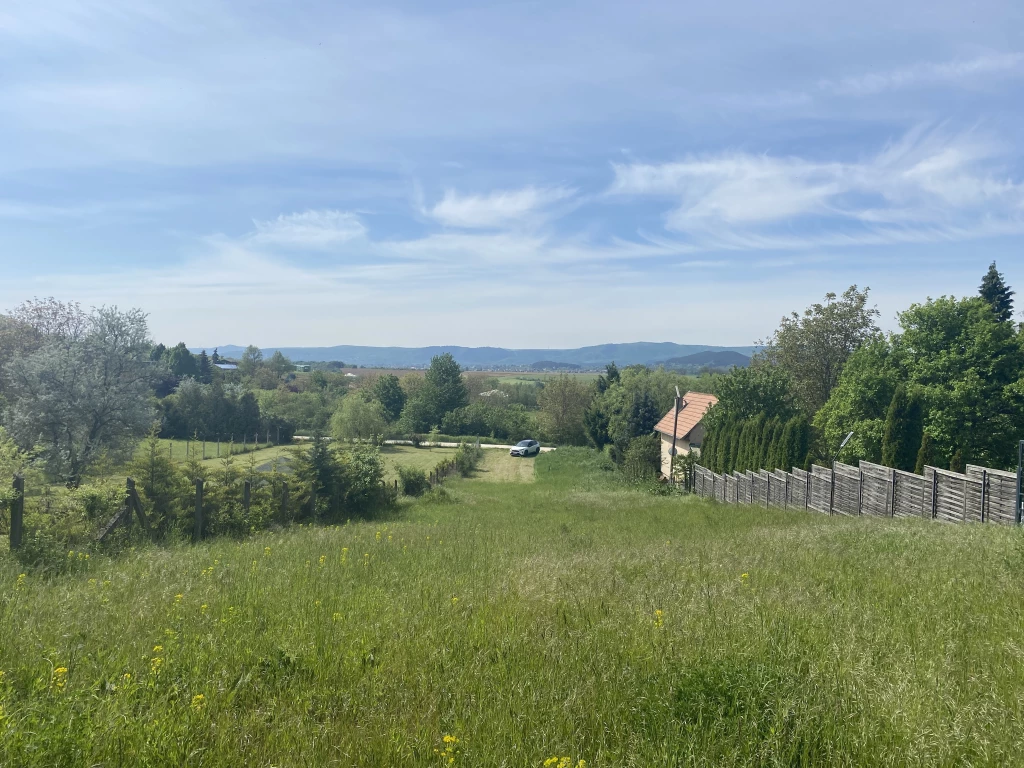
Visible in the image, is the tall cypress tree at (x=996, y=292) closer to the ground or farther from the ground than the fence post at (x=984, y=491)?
farther from the ground

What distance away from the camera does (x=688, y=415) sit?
4700cm

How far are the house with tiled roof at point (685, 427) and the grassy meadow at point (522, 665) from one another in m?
37.7

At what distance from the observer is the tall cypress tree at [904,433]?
84.2ft

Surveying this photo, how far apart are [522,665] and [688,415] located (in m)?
45.0

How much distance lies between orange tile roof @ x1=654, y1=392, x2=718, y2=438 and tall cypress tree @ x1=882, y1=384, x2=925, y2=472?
59.7ft

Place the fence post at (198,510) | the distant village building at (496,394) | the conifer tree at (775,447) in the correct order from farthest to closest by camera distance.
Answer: the distant village building at (496,394), the conifer tree at (775,447), the fence post at (198,510)

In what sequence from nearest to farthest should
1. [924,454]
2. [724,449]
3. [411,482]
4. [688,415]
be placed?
[924,454], [411,482], [724,449], [688,415]

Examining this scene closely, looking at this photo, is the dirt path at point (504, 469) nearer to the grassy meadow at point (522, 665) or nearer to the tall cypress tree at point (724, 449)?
the tall cypress tree at point (724, 449)

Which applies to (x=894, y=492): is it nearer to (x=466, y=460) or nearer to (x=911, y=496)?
(x=911, y=496)

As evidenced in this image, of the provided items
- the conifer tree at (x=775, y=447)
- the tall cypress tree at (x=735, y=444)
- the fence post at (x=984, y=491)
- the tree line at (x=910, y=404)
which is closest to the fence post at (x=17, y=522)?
the fence post at (x=984, y=491)

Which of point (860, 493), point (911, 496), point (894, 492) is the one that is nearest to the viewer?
point (911, 496)

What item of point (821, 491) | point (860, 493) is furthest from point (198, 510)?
point (821, 491)

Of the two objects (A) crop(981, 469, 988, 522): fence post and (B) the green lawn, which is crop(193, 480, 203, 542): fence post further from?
(B) the green lawn

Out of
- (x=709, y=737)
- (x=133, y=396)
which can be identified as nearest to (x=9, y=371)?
(x=133, y=396)
